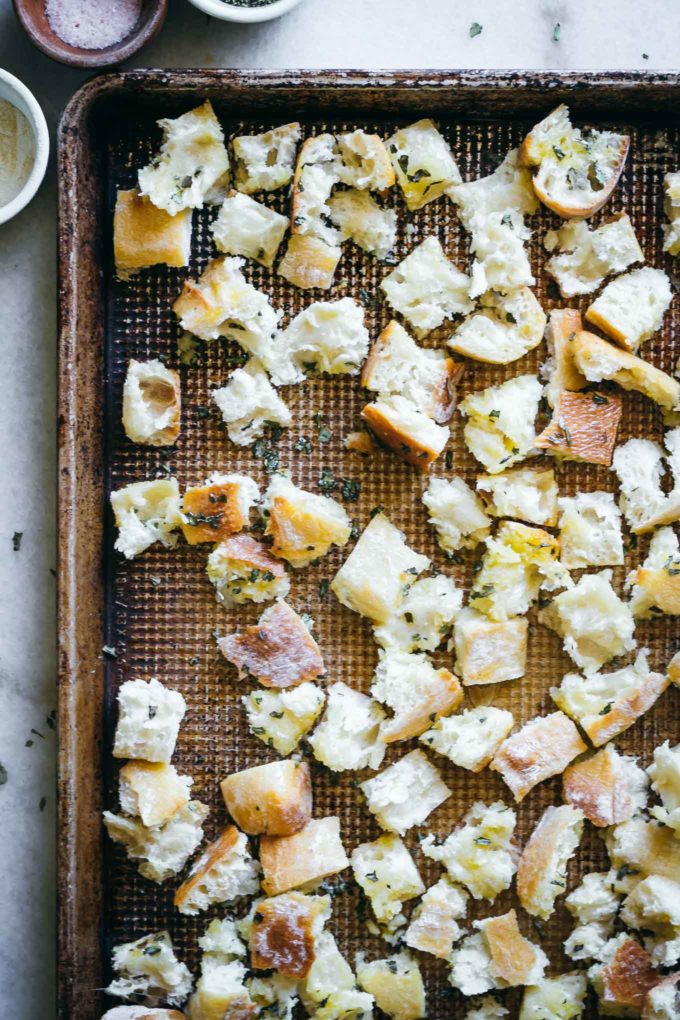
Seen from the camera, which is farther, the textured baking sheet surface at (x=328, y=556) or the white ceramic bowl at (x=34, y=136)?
the textured baking sheet surface at (x=328, y=556)

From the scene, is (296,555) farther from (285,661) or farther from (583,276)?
(583,276)

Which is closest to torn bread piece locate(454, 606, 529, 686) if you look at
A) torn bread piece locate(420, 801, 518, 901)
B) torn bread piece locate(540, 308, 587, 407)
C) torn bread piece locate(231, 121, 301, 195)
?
torn bread piece locate(420, 801, 518, 901)

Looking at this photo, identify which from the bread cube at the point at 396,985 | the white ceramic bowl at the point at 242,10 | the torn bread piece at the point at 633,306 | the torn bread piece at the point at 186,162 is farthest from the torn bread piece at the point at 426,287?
the bread cube at the point at 396,985

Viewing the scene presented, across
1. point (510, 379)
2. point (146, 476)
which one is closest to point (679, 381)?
point (510, 379)

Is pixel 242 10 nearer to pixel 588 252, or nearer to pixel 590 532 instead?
pixel 588 252

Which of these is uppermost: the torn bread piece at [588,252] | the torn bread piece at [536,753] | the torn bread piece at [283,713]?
the torn bread piece at [588,252]

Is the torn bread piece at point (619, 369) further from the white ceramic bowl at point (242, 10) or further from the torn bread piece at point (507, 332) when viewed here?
the white ceramic bowl at point (242, 10)

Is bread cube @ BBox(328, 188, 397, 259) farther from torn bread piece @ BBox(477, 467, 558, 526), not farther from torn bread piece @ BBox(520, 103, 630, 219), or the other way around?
torn bread piece @ BBox(477, 467, 558, 526)
